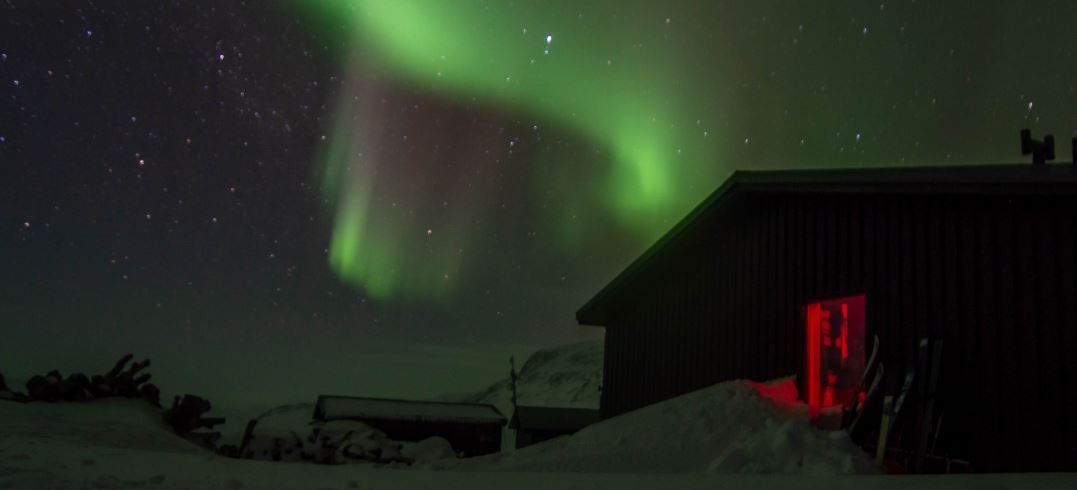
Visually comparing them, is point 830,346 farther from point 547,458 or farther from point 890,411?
point 547,458

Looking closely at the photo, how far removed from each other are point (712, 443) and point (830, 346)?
128 inches

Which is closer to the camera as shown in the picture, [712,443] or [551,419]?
[712,443]

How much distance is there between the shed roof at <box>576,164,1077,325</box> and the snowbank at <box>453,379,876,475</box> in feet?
9.19

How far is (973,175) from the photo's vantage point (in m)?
7.75

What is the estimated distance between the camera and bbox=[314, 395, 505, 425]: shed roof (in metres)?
22.7

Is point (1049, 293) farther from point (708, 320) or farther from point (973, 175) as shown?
point (708, 320)

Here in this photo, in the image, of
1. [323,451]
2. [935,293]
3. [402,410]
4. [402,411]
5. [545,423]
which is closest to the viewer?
[935,293]

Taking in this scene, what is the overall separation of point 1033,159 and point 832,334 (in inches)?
131

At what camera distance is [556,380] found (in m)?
145

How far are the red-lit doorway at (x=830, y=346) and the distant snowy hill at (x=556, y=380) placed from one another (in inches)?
4290

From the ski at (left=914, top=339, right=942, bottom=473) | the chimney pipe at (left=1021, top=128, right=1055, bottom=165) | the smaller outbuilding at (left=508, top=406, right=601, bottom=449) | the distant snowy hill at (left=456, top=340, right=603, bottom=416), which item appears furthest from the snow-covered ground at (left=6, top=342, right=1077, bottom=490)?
the distant snowy hill at (left=456, top=340, right=603, bottom=416)

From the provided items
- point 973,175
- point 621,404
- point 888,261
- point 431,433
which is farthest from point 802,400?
point 431,433

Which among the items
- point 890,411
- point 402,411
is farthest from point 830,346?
point 402,411

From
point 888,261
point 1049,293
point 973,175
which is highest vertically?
point 973,175
